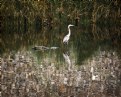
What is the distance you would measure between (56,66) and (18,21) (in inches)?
588

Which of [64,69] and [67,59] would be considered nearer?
[64,69]

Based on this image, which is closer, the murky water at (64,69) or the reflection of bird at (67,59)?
the murky water at (64,69)

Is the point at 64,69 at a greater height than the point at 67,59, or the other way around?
the point at 67,59

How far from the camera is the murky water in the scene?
959cm

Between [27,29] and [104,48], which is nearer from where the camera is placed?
[104,48]

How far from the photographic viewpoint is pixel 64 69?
12.1m

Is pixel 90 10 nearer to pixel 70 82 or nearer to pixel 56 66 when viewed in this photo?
pixel 56 66

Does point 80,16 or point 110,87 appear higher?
point 80,16

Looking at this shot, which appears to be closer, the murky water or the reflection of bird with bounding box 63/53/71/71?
the murky water

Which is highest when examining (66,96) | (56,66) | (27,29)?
(27,29)

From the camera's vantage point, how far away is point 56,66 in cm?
1254

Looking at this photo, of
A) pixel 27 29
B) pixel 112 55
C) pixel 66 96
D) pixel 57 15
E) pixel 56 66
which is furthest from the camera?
pixel 57 15

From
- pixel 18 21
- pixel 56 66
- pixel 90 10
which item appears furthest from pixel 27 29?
pixel 56 66

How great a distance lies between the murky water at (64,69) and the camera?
31.4ft
